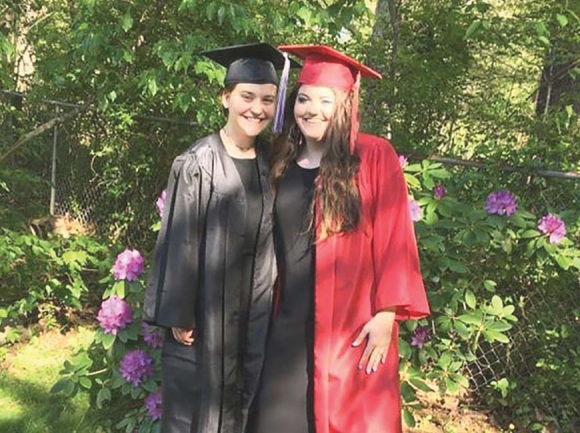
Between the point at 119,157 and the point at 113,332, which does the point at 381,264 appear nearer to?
the point at 113,332

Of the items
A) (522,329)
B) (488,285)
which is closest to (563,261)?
(488,285)

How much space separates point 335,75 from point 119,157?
3.77 meters

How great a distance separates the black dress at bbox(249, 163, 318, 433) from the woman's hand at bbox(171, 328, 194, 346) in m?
0.28

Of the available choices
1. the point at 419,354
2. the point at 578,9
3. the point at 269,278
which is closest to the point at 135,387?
the point at 269,278

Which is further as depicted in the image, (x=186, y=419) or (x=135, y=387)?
(x=135, y=387)

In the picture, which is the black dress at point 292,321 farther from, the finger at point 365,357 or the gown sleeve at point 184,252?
the gown sleeve at point 184,252

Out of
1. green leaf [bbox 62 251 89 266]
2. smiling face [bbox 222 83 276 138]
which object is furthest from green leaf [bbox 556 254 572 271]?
green leaf [bbox 62 251 89 266]

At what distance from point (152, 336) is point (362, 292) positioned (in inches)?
47.1

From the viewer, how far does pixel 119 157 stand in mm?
5375

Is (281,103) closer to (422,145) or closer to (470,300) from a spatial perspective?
(470,300)

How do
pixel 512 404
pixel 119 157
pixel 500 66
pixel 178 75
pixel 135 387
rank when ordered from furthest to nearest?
pixel 119 157 → pixel 500 66 → pixel 512 404 → pixel 178 75 → pixel 135 387

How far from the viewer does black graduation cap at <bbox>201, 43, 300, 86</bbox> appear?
2.14 m

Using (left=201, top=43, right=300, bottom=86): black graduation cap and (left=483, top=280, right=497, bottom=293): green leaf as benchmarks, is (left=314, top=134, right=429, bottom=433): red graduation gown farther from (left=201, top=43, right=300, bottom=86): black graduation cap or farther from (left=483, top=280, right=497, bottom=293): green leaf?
(left=483, top=280, right=497, bottom=293): green leaf

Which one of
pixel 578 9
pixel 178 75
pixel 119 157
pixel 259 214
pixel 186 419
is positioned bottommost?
pixel 186 419
